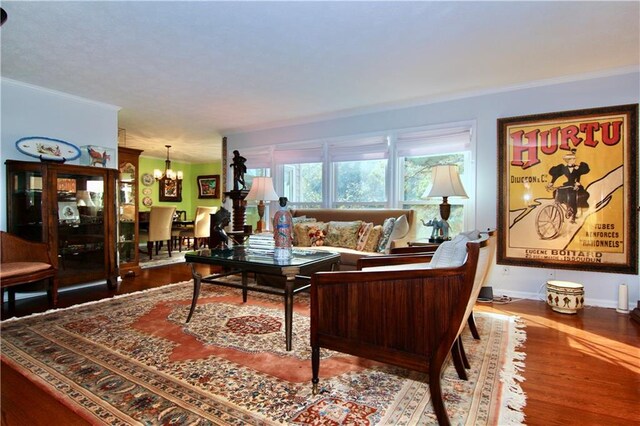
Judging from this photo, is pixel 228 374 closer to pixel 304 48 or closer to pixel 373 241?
pixel 373 241

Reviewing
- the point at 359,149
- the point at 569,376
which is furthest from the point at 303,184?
the point at 569,376

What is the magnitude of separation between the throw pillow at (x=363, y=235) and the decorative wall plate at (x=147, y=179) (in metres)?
6.60

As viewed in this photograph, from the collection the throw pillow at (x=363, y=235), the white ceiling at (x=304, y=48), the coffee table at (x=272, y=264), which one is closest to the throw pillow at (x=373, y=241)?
the throw pillow at (x=363, y=235)

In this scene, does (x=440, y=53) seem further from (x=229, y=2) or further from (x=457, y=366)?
(x=457, y=366)

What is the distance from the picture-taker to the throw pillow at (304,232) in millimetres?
4070

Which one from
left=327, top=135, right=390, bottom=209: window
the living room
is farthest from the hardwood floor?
left=327, top=135, right=390, bottom=209: window

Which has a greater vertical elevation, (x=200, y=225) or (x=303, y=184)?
(x=303, y=184)

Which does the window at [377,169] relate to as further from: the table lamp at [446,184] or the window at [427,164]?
the table lamp at [446,184]

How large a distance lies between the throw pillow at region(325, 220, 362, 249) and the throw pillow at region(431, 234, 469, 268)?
2.26m

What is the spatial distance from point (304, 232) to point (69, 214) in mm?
2693

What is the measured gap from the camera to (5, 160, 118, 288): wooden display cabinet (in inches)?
132

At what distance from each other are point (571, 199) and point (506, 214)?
0.61 metres

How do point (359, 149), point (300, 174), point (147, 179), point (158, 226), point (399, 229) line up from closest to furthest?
point (399, 229), point (359, 149), point (300, 174), point (158, 226), point (147, 179)

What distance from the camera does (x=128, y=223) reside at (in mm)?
4934
